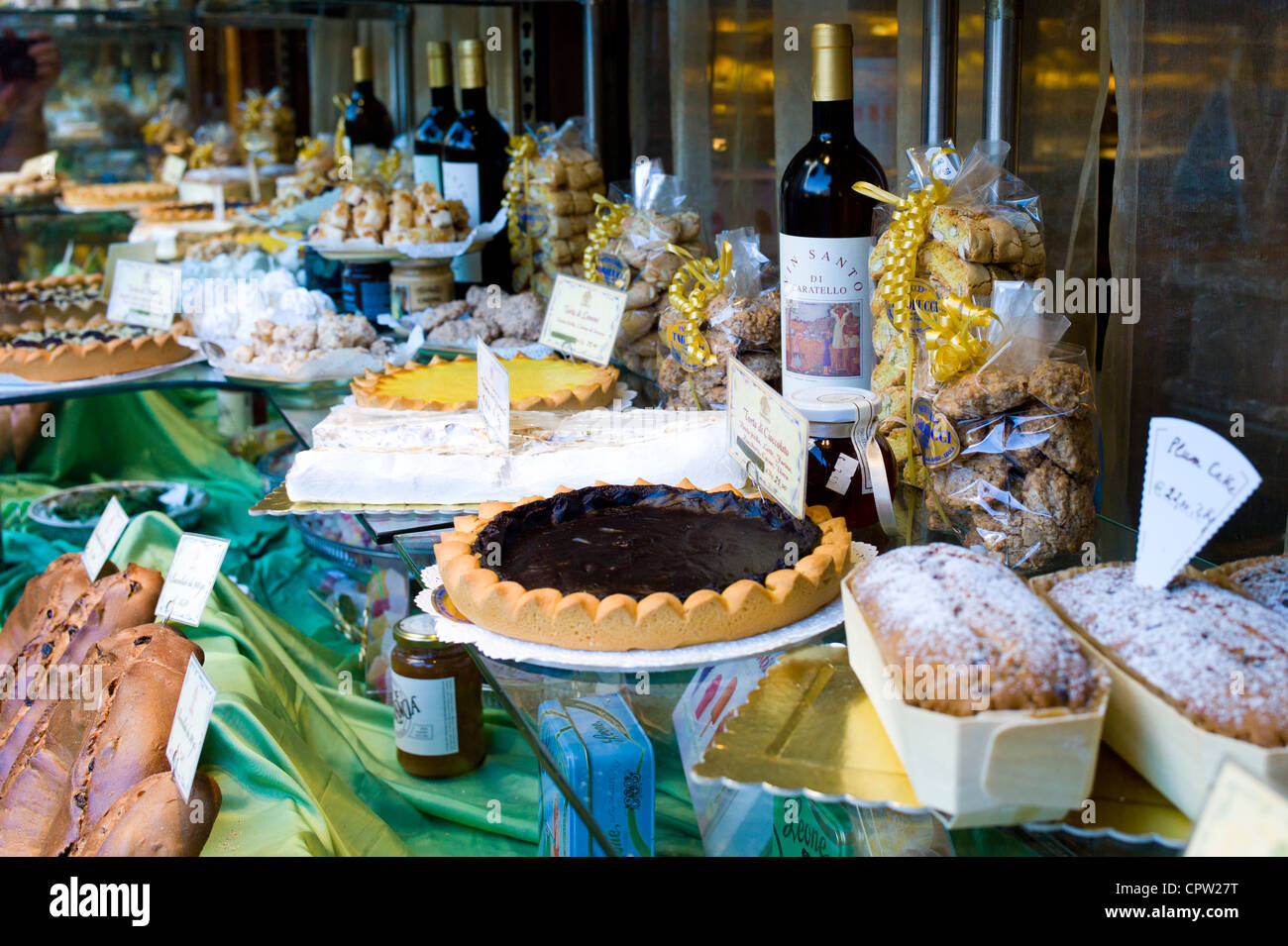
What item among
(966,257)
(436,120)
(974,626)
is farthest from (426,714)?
(436,120)

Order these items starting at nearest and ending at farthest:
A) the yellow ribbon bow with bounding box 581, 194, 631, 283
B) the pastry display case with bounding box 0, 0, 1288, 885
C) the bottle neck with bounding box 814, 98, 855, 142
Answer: the pastry display case with bounding box 0, 0, 1288, 885 < the bottle neck with bounding box 814, 98, 855, 142 < the yellow ribbon bow with bounding box 581, 194, 631, 283

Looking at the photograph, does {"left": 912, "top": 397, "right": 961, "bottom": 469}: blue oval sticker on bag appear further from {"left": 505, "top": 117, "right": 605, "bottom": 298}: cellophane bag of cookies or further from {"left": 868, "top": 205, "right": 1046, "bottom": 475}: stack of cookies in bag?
{"left": 505, "top": 117, "right": 605, "bottom": 298}: cellophane bag of cookies

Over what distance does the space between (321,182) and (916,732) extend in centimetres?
308

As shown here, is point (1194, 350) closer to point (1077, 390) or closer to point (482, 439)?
point (1077, 390)

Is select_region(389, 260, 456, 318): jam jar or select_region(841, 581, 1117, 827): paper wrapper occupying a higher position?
select_region(389, 260, 456, 318): jam jar

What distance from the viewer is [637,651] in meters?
0.96

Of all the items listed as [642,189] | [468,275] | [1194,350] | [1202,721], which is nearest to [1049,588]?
[1202,721]

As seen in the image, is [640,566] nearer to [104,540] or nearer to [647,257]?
[647,257]

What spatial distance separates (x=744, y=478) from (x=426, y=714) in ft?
2.48

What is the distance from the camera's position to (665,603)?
953mm

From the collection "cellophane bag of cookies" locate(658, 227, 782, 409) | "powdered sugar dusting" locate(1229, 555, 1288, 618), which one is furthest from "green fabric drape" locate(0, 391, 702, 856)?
"cellophane bag of cookies" locate(658, 227, 782, 409)

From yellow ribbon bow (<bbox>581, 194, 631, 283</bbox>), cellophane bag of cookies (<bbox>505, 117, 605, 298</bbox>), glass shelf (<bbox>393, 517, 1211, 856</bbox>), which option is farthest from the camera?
cellophane bag of cookies (<bbox>505, 117, 605, 298</bbox>)

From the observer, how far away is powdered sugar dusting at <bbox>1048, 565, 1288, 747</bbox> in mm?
672

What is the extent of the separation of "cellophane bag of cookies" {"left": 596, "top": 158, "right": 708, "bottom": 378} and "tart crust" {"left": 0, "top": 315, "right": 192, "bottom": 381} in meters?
0.83
